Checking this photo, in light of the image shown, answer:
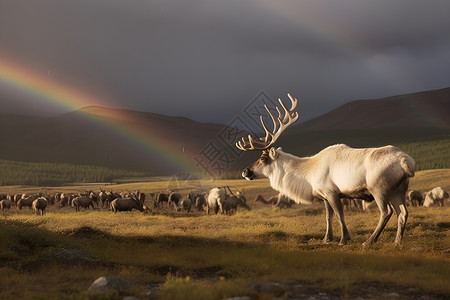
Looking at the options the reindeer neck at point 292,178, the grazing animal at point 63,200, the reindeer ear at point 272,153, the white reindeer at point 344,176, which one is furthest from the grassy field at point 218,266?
the grazing animal at point 63,200

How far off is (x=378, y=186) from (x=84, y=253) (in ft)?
24.8

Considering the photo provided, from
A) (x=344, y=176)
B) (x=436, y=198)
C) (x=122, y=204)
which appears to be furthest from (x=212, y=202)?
(x=344, y=176)

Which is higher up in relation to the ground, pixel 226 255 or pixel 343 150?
pixel 343 150

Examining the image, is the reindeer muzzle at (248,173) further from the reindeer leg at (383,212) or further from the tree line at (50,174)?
the tree line at (50,174)

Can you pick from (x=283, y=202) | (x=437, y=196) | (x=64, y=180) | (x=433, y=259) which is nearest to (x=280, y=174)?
(x=433, y=259)

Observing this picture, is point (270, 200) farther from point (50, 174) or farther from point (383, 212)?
point (50, 174)

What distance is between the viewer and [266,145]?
14.4 metres

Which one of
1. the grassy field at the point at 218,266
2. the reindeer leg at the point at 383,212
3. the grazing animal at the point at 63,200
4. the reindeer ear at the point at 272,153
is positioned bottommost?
the grazing animal at the point at 63,200

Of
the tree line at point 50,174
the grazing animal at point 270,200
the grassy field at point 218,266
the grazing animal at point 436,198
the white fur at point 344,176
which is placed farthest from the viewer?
the tree line at point 50,174

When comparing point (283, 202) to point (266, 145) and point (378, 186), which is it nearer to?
point (266, 145)

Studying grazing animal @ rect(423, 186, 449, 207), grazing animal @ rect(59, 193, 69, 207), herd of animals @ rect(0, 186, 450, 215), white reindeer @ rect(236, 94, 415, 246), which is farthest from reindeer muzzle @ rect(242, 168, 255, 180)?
grazing animal @ rect(59, 193, 69, 207)

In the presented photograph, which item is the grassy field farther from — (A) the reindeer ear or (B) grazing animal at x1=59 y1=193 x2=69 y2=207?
(B) grazing animal at x1=59 y1=193 x2=69 y2=207

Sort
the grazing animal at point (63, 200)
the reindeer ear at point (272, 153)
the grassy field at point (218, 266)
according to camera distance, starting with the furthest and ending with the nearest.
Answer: the grazing animal at point (63, 200) < the reindeer ear at point (272, 153) < the grassy field at point (218, 266)

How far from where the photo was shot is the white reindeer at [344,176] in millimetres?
11016
